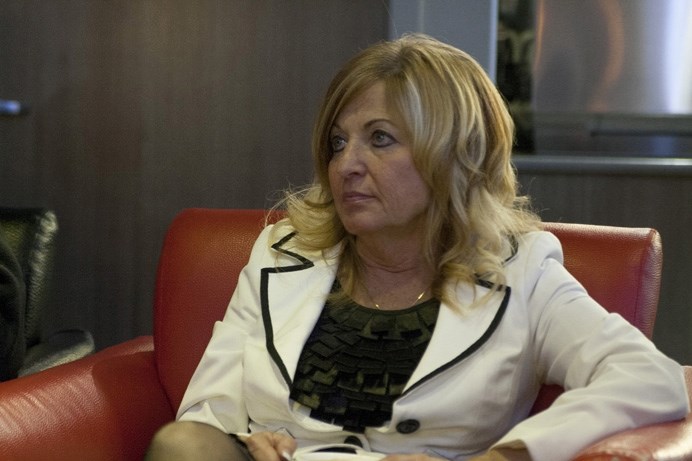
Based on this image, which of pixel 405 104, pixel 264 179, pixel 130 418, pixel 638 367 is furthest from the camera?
pixel 264 179

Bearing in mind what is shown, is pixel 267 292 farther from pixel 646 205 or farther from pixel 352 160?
A: pixel 646 205

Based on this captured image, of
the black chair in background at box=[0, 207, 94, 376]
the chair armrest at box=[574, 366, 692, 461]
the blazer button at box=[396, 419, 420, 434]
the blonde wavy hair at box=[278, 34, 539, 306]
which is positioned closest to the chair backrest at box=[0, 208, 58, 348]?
the black chair in background at box=[0, 207, 94, 376]

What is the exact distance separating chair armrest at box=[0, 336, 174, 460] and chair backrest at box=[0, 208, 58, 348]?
1.71 ft

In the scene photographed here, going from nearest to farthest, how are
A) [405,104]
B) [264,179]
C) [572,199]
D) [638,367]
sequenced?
[638,367] → [405,104] → [572,199] → [264,179]

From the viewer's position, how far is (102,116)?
389cm

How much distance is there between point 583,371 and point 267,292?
23.2 inches

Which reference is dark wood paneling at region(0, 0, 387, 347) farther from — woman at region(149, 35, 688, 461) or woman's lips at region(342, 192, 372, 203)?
woman's lips at region(342, 192, 372, 203)

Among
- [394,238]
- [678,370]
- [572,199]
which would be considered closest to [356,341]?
[394,238]

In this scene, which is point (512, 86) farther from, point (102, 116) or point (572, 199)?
point (102, 116)

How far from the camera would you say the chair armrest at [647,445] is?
1476 mm

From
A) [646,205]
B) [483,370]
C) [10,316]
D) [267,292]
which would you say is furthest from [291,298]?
[646,205]

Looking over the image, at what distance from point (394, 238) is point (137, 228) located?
2.10m

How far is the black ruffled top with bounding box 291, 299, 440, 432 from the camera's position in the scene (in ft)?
5.98

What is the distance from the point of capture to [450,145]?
6.24 feet
